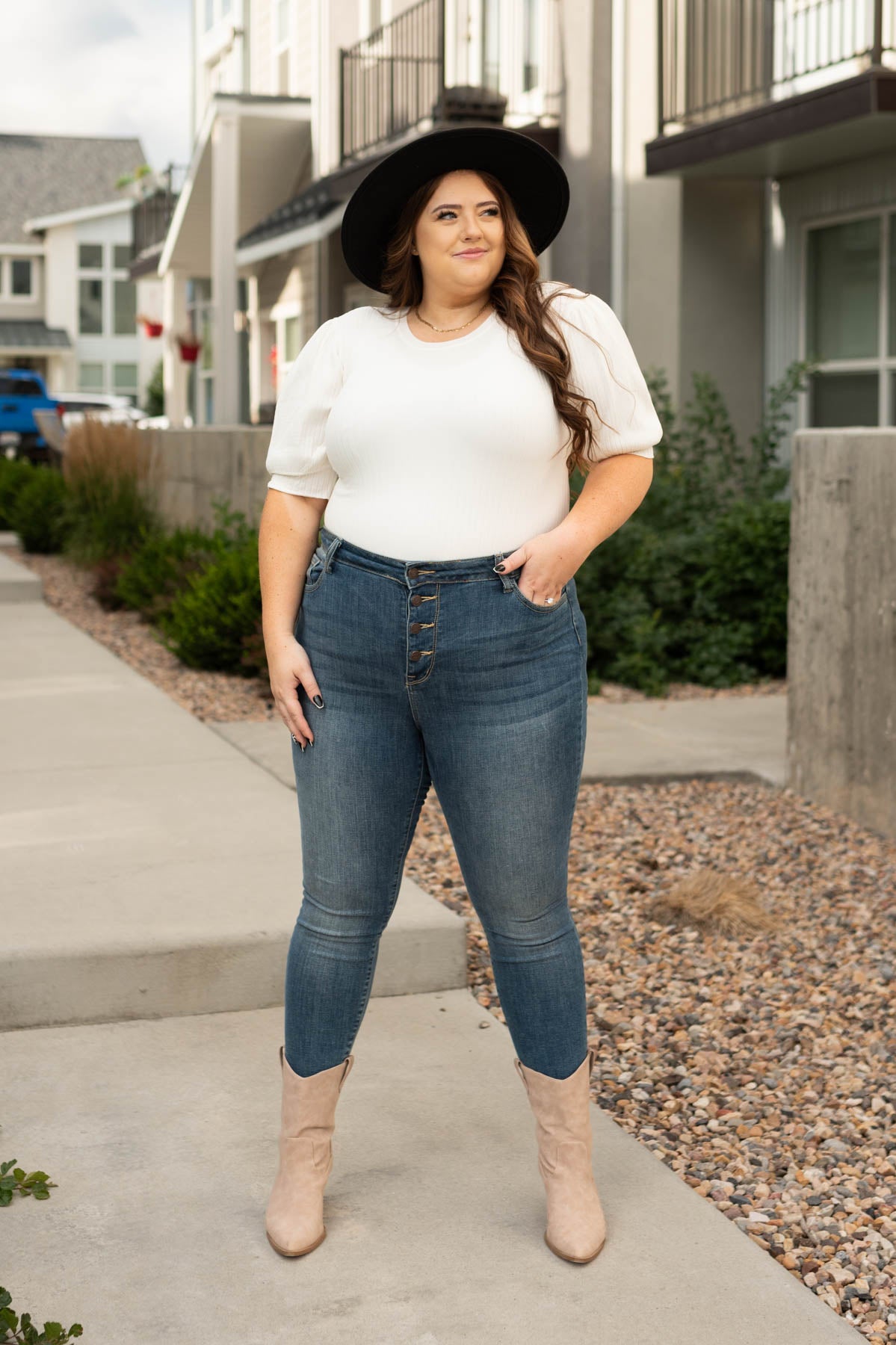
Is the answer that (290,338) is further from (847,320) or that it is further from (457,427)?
(457,427)

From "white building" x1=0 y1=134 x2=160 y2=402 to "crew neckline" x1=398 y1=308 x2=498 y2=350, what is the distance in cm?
4427

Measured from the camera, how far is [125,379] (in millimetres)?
47312

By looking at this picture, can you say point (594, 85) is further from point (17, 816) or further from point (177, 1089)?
point (177, 1089)

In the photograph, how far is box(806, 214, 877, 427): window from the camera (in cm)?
969

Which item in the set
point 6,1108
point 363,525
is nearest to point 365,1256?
point 6,1108

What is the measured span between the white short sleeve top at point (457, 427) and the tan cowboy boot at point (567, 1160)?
892mm

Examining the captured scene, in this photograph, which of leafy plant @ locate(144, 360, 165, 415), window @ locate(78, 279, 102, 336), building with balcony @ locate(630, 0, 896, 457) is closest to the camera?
building with balcony @ locate(630, 0, 896, 457)

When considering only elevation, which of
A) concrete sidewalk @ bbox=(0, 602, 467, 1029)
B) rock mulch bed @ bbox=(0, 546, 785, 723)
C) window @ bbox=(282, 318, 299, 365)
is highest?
window @ bbox=(282, 318, 299, 365)

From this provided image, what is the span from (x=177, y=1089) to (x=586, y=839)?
229 cm

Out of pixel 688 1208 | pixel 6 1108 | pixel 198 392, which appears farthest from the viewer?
pixel 198 392

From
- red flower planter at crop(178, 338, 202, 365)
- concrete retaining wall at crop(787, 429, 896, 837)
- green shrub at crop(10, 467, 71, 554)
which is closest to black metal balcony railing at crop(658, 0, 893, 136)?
concrete retaining wall at crop(787, 429, 896, 837)

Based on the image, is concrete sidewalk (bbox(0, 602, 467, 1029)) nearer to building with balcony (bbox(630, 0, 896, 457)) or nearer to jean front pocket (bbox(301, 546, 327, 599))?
jean front pocket (bbox(301, 546, 327, 599))

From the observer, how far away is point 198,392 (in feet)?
74.9

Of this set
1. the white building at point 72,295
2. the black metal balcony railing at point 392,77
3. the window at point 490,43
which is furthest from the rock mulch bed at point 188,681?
the white building at point 72,295
